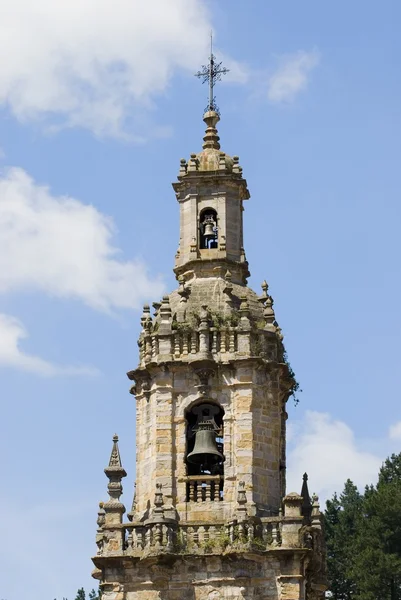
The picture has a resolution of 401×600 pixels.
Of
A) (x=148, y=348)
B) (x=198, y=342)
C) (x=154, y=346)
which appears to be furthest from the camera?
(x=148, y=348)

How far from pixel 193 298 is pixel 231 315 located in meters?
1.26

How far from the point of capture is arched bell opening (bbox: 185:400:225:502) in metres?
42.6

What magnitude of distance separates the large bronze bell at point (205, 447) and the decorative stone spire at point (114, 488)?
5.78 ft

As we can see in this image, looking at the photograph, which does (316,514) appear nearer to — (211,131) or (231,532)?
(231,532)

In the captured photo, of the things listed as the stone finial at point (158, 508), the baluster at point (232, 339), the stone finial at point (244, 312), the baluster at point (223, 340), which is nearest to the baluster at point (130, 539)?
the stone finial at point (158, 508)

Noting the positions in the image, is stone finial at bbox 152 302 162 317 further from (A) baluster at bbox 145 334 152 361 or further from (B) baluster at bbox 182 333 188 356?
(B) baluster at bbox 182 333 188 356

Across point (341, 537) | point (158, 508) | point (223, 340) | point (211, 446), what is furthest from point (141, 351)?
point (341, 537)

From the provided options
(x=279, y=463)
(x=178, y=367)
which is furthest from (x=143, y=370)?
(x=279, y=463)

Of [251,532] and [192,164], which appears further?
[192,164]

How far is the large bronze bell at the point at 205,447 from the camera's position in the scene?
140 ft

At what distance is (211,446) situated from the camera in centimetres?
4284

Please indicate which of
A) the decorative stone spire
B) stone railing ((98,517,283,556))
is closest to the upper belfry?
the decorative stone spire

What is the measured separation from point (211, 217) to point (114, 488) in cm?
803

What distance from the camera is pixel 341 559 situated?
2785 inches
